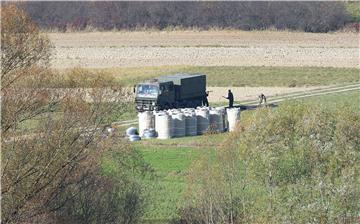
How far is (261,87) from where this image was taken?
8194cm

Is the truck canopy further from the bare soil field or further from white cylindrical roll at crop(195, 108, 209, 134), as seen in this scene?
the bare soil field

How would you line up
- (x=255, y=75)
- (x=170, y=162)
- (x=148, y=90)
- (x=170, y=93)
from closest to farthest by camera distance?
(x=170, y=162) → (x=148, y=90) → (x=170, y=93) → (x=255, y=75)

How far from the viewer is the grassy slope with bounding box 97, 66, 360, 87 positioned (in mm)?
84875

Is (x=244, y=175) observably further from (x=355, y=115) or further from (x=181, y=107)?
(x=181, y=107)

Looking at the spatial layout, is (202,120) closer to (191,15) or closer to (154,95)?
(154,95)

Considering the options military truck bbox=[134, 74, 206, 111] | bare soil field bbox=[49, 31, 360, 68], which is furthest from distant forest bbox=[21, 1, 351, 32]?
military truck bbox=[134, 74, 206, 111]

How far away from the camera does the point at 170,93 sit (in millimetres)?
69562

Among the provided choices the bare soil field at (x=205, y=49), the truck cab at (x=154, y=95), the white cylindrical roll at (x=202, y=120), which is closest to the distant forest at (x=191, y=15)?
the bare soil field at (x=205, y=49)

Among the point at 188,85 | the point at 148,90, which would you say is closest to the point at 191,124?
the point at 148,90

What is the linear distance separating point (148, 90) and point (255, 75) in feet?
71.7

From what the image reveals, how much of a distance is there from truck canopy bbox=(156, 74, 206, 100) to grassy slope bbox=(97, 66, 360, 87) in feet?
39.4

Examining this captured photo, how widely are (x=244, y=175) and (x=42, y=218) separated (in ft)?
22.3

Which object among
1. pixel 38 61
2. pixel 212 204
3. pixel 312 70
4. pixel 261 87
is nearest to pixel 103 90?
pixel 38 61

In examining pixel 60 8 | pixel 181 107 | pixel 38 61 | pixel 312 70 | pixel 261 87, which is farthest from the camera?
pixel 60 8
